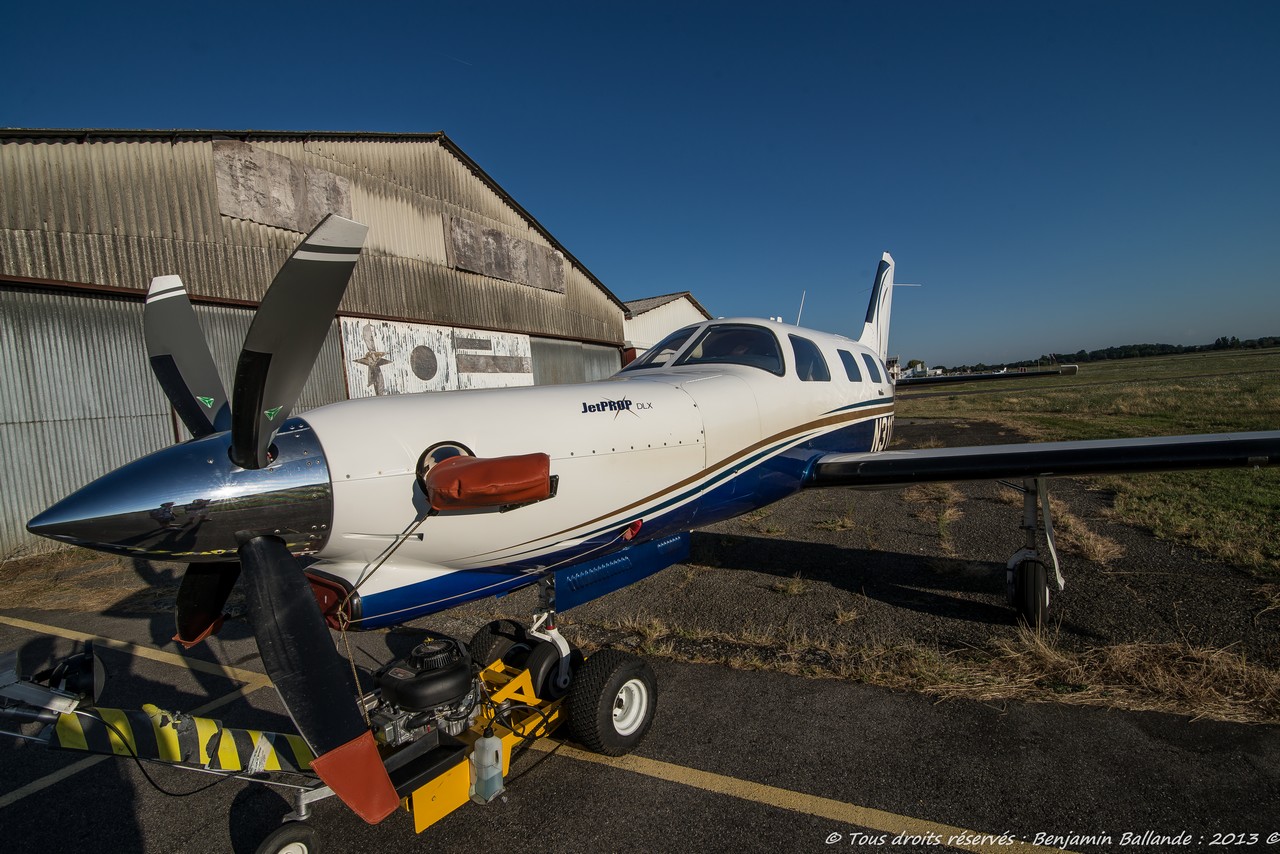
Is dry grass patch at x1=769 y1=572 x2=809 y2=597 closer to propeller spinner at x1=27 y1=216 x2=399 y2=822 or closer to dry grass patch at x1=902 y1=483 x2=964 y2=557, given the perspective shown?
dry grass patch at x1=902 y1=483 x2=964 y2=557

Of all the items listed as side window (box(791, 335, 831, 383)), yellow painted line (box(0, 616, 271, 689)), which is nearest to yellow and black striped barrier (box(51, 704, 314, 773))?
yellow painted line (box(0, 616, 271, 689))

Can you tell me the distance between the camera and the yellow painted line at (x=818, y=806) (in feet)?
8.49

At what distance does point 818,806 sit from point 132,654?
5.90 metres

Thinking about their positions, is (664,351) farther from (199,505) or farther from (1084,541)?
(1084,541)

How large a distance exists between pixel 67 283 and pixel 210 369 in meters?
8.26

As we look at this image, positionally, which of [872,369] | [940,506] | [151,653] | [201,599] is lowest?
[940,506]

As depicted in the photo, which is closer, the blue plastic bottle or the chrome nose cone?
the chrome nose cone

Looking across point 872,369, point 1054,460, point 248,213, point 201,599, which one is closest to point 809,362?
point 1054,460

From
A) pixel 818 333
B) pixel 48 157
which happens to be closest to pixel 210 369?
pixel 818 333

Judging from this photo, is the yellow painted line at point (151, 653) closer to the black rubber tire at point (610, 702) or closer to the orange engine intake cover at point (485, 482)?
the black rubber tire at point (610, 702)

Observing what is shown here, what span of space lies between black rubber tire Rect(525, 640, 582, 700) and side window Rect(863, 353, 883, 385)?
19.0 feet

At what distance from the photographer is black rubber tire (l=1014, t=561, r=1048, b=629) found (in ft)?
15.3

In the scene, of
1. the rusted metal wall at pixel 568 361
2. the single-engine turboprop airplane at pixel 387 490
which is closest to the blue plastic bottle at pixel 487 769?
the single-engine turboprop airplane at pixel 387 490

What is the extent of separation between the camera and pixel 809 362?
19.1 ft
